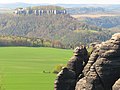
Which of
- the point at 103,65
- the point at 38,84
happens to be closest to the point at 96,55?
the point at 103,65

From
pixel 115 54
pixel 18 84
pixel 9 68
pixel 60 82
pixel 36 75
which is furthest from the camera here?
pixel 9 68

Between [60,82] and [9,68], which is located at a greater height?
[60,82]

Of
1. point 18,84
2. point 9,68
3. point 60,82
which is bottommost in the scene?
point 9,68

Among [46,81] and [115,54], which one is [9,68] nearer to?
[46,81]

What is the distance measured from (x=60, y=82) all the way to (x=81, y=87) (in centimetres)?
485

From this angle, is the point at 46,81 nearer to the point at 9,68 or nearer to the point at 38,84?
the point at 38,84

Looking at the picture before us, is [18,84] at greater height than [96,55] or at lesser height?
lesser

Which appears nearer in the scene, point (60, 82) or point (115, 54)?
point (115, 54)

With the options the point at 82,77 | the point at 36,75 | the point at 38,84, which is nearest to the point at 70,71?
the point at 82,77

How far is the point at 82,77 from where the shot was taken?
44000mm

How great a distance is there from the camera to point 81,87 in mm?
39406

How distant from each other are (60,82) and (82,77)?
2.35 meters

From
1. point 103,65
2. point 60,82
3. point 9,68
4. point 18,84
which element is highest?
point 103,65

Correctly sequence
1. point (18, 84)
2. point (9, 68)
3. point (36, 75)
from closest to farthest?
1. point (18, 84)
2. point (36, 75)
3. point (9, 68)
